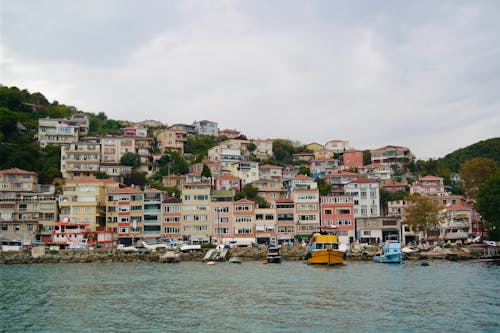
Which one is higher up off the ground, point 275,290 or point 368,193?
point 368,193

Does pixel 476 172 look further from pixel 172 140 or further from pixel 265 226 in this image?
pixel 172 140

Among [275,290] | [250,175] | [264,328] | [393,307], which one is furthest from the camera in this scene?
[250,175]

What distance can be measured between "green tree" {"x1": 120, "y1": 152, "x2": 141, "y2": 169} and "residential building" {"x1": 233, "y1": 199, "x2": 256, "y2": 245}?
96.3 ft

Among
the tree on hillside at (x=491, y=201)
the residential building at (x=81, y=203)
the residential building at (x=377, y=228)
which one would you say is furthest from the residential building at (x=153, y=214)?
the tree on hillside at (x=491, y=201)

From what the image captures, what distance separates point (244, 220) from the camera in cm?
8219

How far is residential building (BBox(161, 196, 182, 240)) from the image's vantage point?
81.6 m

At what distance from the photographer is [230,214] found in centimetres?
8231

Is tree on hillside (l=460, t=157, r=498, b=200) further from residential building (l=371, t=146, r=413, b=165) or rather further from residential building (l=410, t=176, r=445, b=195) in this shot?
residential building (l=371, t=146, r=413, b=165)

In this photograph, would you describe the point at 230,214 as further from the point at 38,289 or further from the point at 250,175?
the point at 38,289

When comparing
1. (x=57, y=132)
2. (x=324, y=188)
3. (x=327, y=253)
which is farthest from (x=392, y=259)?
(x=57, y=132)

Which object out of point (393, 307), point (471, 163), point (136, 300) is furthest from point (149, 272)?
point (471, 163)

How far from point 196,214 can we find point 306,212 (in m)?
17.3

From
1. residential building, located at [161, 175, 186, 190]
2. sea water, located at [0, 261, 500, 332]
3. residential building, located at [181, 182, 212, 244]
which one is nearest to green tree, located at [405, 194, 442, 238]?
sea water, located at [0, 261, 500, 332]

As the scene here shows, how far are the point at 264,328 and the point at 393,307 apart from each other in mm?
8663
